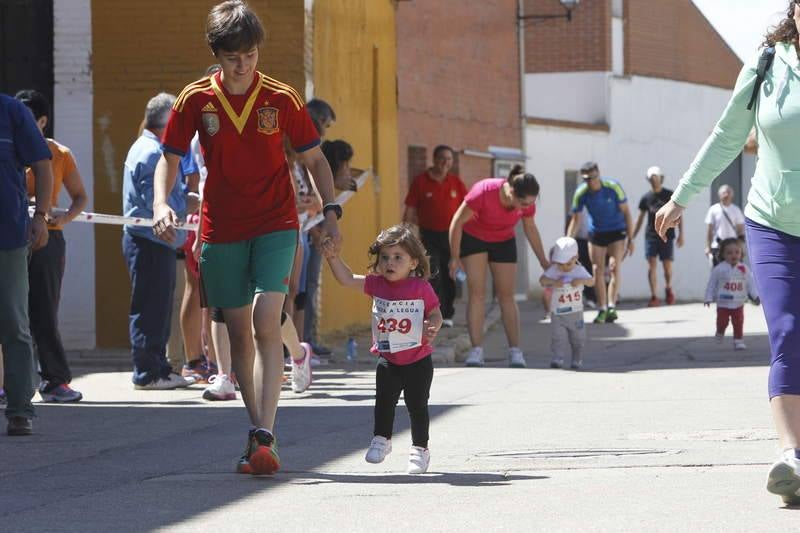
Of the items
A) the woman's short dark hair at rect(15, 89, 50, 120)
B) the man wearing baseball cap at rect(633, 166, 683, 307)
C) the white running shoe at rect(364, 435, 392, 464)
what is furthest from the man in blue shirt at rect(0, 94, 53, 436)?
the man wearing baseball cap at rect(633, 166, 683, 307)

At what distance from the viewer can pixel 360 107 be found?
19609mm

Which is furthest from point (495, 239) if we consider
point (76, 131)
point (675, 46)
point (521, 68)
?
point (675, 46)

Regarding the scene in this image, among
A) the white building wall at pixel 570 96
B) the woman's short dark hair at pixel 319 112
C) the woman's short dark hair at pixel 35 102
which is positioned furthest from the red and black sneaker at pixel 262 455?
the white building wall at pixel 570 96

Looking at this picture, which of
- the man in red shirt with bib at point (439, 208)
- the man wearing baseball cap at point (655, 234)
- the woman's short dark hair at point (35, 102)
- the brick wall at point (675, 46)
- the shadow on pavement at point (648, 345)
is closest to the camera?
the woman's short dark hair at point (35, 102)

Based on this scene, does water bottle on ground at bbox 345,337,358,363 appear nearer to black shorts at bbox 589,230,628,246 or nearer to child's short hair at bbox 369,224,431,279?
black shorts at bbox 589,230,628,246

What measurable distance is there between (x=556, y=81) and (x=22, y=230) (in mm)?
29892

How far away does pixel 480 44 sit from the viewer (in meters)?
27.6

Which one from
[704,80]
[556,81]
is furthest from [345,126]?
[704,80]

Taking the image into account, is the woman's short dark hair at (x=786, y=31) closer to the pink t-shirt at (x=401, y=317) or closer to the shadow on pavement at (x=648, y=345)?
the pink t-shirt at (x=401, y=317)

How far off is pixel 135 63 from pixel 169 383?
4926mm

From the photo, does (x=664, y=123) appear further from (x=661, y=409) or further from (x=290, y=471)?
(x=290, y=471)

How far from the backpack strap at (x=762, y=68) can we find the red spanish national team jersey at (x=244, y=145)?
2.03 metres

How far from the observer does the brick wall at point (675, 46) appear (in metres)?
38.8

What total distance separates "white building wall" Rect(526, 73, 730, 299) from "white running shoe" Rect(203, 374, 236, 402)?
2084 centimetres
